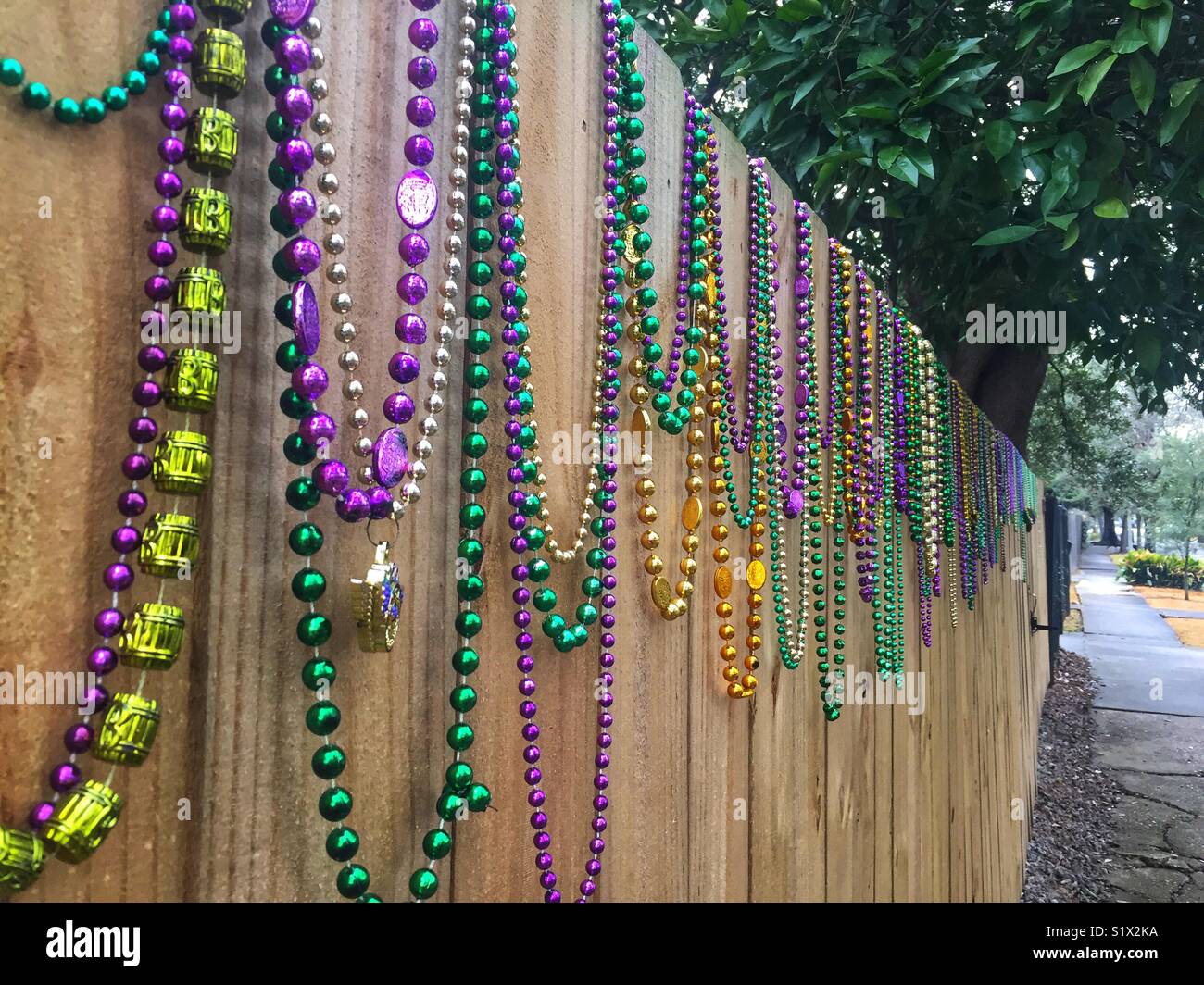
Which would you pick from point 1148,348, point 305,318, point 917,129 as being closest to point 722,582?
point 305,318

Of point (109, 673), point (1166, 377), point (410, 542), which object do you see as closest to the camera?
point (109, 673)

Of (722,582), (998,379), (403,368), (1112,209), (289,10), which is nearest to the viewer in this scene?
(289,10)

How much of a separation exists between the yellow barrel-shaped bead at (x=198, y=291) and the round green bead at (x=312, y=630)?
0.22 metres

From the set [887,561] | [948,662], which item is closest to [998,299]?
[948,662]

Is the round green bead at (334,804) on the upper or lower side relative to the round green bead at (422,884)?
upper

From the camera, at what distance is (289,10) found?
0.62 m

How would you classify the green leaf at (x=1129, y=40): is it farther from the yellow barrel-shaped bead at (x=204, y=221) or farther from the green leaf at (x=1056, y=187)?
the yellow barrel-shaped bead at (x=204, y=221)

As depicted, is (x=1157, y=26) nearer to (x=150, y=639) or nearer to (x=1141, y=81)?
(x=1141, y=81)

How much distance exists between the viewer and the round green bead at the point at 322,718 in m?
0.63

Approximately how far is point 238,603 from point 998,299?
4154 mm

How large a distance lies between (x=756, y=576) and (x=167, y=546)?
1.10 m

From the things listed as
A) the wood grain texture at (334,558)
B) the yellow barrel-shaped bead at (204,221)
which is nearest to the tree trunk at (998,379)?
the wood grain texture at (334,558)
